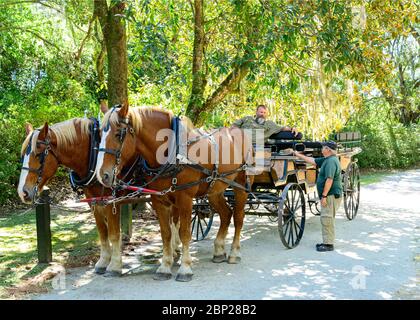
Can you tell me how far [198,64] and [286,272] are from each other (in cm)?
518

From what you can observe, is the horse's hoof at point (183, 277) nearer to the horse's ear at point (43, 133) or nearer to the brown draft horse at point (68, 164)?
the brown draft horse at point (68, 164)

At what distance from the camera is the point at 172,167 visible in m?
6.27

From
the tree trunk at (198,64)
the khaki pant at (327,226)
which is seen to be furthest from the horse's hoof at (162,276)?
the tree trunk at (198,64)

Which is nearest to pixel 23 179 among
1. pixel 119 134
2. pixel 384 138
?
pixel 119 134

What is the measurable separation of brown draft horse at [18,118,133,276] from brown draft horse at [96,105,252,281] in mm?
618

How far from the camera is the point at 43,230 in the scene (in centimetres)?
715

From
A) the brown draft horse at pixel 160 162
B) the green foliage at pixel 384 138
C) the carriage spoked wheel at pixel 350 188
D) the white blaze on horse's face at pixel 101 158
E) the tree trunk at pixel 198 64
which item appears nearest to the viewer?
the white blaze on horse's face at pixel 101 158

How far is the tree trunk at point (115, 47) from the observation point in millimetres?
9711

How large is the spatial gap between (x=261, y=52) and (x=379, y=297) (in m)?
4.73

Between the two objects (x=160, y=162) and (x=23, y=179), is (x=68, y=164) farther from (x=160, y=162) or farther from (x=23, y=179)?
(x=160, y=162)

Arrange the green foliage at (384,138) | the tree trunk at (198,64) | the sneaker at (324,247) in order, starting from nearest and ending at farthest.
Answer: the sneaker at (324,247) < the tree trunk at (198,64) < the green foliage at (384,138)

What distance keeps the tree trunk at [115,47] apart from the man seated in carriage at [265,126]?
8.12 ft

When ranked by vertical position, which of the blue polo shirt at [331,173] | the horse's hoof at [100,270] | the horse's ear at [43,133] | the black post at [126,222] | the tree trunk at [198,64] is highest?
the tree trunk at [198,64]
